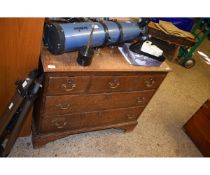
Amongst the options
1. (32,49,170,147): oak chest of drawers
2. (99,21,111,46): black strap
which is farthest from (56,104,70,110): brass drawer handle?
(99,21,111,46): black strap

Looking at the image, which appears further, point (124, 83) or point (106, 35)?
point (124, 83)

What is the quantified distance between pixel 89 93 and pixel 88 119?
0.35 metres

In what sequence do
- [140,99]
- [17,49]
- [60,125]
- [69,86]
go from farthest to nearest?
[140,99]
[60,125]
[69,86]
[17,49]

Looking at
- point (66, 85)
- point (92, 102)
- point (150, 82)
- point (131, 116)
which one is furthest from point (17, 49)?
point (131, 116)

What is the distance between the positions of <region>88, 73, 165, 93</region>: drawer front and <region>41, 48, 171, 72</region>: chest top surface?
8cm

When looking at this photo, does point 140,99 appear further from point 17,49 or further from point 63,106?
point 17,49

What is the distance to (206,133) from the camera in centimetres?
228

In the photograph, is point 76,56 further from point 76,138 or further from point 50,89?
point 76,138

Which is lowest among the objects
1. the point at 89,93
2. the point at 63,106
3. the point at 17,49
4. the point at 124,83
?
the point at 63,106

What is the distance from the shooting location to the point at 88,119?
6.03 ft

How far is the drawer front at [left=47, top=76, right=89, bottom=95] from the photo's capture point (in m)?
1.37

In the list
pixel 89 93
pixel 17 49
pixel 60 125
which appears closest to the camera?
pixel 17 49

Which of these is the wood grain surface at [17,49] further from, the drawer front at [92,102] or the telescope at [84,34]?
the drawer front at [92,102]
